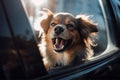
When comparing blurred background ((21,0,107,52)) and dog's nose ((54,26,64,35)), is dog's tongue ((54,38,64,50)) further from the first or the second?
blurred background ((21,0,107,52))

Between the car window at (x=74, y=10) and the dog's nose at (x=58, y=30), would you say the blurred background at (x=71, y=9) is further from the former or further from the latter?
the dog's nose at (x=58, y=30)

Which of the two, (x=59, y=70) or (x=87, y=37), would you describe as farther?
(x=87, y=37)

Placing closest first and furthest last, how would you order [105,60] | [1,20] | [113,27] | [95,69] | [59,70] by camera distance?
1. [1,20]
2. [59,70]
3. [95,69]
4. [105,60]
5. [113,27]

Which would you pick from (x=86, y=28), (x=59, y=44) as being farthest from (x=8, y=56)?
(x=86, y=28)

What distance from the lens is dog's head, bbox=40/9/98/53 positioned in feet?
8.76

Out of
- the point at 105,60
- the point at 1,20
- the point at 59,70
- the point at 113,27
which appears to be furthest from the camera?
the point at 113,27

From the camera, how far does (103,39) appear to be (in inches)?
137

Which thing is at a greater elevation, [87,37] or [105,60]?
[87,37]

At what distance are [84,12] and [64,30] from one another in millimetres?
379

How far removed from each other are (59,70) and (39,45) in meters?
0.22

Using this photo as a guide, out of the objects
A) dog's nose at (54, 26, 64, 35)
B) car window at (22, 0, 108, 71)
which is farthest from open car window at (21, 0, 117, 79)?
dog's nose at (54, 26, 64, 35)

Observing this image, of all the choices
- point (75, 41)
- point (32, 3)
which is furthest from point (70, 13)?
point (32, 3)

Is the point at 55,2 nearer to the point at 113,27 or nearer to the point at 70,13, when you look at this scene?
the point at 70,13

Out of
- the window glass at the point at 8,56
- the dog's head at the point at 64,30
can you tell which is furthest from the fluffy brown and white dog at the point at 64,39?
the window glass at the point at 8,56
